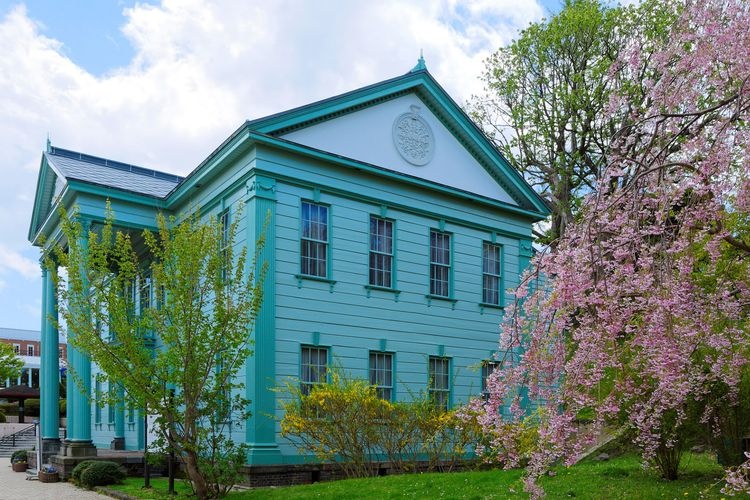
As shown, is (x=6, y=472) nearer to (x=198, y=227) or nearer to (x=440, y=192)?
(x=198, y=227)

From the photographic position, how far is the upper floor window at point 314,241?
1609cm

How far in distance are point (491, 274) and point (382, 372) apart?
4.78 meters

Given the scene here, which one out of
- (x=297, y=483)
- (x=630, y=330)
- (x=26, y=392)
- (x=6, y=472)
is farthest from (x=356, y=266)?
(x=26, y=392)

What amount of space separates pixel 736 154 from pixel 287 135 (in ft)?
35.3

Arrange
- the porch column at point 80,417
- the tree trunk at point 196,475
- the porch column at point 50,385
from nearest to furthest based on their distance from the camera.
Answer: the tree trunk at point 196,475 → the porch column at point 80,417 → the porch column at point 50,385

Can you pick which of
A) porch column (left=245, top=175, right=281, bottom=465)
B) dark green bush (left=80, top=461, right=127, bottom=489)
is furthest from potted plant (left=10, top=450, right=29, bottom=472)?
porch column (left=245, top=175, right=281, bottom=465)

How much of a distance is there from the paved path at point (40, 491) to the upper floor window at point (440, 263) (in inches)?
360

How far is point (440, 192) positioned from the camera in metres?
18.9

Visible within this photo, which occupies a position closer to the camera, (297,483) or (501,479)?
(501,479)

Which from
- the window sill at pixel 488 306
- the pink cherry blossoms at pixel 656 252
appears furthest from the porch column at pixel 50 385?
the pink cherry blossoms at pixel 656 252

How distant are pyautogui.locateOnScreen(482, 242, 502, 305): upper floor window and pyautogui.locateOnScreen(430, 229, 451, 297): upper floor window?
1399mm

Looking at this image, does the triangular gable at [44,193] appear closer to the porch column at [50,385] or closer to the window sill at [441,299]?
the porch column at [50,385]

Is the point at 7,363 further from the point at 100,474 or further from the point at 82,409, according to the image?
the point at 100,474

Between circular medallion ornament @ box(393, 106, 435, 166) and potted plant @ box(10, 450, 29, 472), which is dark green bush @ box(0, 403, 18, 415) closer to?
potted plant @ box(10, 450, 29, 472)
